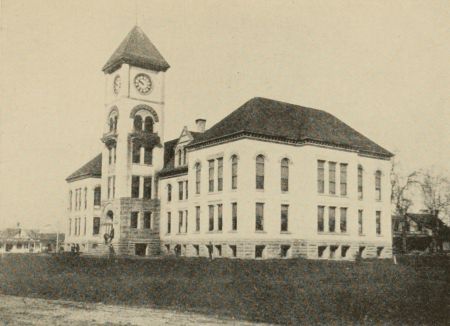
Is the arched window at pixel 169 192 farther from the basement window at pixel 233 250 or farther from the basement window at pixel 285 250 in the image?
the basement window at pixel 285 250

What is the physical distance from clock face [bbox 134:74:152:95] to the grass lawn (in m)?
24.7

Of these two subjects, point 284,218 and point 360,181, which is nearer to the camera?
point 284,218

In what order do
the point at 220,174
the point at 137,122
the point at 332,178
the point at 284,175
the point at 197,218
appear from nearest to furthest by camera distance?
the point at 284,175 → the point at 220,174 → the point at 332,178 → the point at 197,218 → the point at 137,122

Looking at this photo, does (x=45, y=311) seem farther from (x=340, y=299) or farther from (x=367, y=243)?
(x=367, y=243)

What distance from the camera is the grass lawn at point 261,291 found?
12.7 meters

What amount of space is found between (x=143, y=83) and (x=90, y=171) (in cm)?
Answer: 1463

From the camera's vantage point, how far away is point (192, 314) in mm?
12492

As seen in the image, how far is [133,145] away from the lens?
47.9 meters

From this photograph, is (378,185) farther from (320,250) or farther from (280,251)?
(280,251)

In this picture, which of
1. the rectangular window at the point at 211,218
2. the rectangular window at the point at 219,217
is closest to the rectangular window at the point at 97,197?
the rectangular window at the point at 211,218

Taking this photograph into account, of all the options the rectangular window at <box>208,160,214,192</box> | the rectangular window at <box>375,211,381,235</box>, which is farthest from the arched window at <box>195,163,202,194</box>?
the rectangular window at <box>375,211,381,235</box>

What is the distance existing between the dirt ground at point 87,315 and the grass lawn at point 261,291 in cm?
95

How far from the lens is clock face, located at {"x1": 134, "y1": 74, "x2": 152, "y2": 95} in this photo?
4819 cm

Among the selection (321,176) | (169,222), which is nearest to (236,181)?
(321,176)
